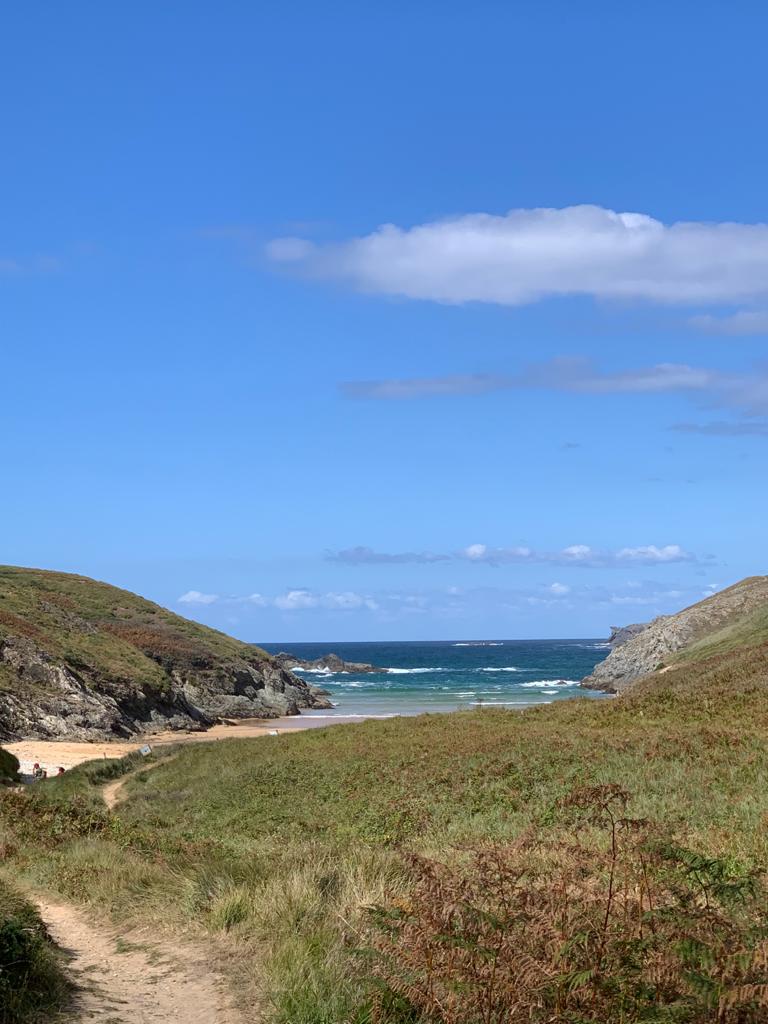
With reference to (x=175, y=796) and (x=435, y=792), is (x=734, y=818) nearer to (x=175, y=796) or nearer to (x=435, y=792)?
(x=435, y=792)

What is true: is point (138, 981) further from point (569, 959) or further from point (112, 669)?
point (112, 669)

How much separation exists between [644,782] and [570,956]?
14.0 meters

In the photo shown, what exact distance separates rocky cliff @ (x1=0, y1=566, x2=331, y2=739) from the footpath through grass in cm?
2654

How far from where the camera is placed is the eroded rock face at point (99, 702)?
179 feet

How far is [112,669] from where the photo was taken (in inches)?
2665

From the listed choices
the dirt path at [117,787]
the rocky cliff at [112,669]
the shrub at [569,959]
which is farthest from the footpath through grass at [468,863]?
the rocky cliff at [112,669]

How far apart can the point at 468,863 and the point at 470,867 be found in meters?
1.54

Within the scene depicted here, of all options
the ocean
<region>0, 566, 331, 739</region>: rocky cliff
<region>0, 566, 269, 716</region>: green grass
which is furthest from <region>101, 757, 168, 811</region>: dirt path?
the ocean

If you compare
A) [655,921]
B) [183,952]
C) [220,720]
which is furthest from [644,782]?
[220,720]

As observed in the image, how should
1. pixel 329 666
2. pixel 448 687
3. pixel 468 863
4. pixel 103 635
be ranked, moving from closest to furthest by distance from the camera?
pixel 468 863, pixel 103 635, pixel 448 687, pixel 329 666

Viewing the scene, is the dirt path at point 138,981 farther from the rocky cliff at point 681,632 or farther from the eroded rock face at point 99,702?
the rocky cliff at point 681,632

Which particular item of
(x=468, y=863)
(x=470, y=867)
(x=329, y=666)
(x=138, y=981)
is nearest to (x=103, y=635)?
(x=468, y=863)

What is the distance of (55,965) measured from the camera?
8.28 meters

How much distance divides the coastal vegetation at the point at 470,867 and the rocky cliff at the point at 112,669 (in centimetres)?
2707
